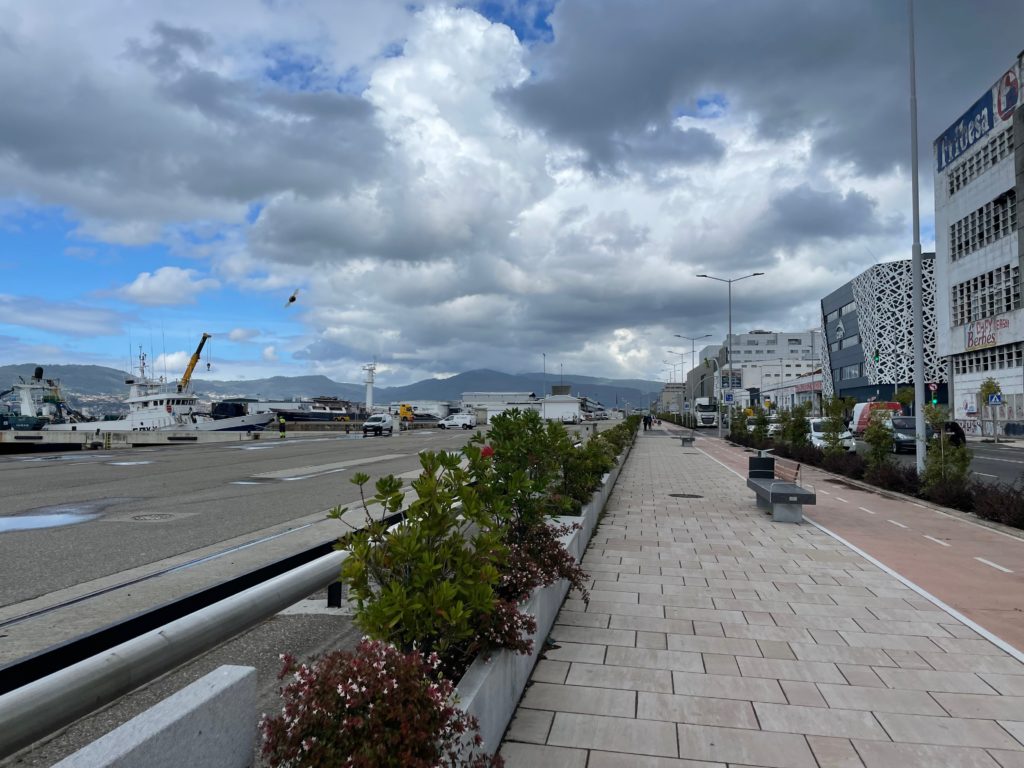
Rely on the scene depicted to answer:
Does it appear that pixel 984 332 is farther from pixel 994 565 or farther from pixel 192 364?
pixel 192 364

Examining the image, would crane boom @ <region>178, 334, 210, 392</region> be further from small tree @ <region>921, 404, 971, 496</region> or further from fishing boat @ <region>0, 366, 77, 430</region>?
small tree @ <region>921, 404, 971, 496</region>

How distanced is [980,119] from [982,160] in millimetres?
3157

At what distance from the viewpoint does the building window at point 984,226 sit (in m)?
46.7

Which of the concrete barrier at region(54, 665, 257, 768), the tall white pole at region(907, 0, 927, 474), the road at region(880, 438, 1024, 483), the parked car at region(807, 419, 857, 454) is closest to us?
the concrete barrier at region(54, 665, 257, 768)

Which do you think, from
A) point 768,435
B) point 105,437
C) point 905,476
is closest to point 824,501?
point 905,476

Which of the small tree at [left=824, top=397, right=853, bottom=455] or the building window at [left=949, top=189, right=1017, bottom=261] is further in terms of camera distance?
the building window at [left=949, top=189, right=1017, bottom=261]

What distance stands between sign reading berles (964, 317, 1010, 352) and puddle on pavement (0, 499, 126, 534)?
55067 mm

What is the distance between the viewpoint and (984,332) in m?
49.6

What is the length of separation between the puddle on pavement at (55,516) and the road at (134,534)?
0.7 inches

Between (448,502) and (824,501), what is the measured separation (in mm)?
12560

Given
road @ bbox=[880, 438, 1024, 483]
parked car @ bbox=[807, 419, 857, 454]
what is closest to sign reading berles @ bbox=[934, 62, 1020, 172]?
road @ bbox=[880, 438, 1024, 483]

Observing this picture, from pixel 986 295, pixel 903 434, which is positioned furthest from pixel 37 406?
pixel 986 295

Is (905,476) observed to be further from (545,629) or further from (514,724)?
(514,724)

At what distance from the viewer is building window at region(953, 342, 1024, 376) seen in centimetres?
4659
